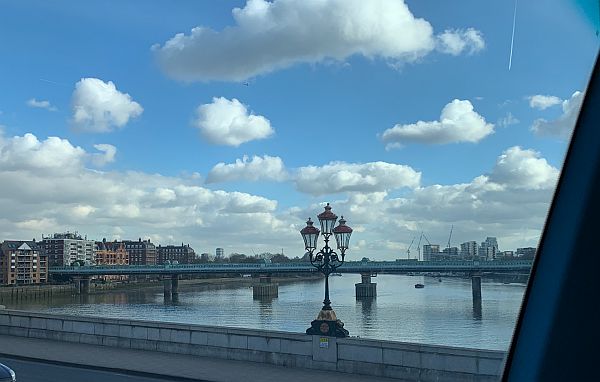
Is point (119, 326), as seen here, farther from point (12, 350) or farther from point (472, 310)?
point (472, 310)

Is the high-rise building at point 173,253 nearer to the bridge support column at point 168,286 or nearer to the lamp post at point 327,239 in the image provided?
the bridge support column at point 168,286

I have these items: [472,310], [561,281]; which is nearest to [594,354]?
[561,281]

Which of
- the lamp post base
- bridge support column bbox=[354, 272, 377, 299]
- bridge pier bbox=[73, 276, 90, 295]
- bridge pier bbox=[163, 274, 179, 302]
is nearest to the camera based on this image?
the lamp post base

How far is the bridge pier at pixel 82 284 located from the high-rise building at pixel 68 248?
255 ft

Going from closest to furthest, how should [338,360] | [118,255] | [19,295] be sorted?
[338,360] → [19,295] → [118,255]

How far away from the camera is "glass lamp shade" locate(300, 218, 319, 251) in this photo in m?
14.4

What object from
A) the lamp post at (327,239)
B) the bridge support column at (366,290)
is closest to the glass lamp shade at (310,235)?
the lamp post at (327,239)

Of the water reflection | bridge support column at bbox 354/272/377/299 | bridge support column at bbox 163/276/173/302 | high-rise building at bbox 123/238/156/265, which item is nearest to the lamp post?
the water reflection

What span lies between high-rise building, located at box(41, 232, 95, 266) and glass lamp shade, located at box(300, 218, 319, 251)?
161991mm

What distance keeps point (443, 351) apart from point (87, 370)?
25.8 ft

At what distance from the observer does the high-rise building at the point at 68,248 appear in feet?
547

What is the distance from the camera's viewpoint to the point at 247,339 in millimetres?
14086

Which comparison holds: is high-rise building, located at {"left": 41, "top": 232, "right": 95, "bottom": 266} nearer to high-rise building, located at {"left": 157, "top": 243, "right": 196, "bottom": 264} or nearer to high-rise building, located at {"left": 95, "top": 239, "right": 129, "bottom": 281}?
high-rise building, located at {"left": 95, "top": 239, "right": 129, "bottom": 281}

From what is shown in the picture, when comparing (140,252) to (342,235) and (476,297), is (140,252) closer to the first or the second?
(476,297)
